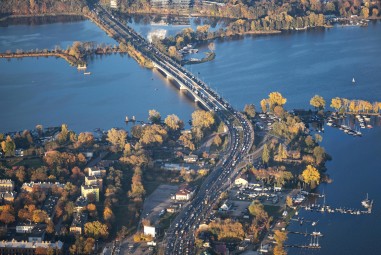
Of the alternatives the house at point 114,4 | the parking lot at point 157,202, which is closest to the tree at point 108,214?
the parking lot at point 157,202

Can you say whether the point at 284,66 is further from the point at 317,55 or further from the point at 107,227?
the point at 107,227

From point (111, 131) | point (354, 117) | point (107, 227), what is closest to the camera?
point (107, 227)

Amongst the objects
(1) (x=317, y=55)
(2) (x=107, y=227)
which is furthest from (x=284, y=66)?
(2) (x=107, y=227)

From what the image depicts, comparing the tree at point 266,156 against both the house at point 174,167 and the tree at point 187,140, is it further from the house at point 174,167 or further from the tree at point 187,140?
the tree at point 187,140

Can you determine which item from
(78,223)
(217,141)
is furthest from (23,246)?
(217,141)

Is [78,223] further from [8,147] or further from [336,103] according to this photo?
[336,103]
